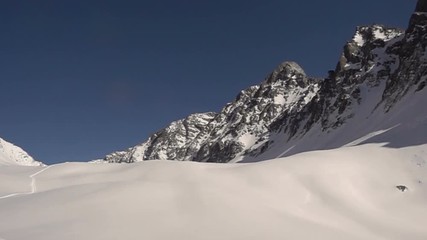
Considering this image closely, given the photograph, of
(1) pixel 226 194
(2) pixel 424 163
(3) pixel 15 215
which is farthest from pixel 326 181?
(3) pixel 15 215

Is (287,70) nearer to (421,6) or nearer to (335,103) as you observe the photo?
(335,103)

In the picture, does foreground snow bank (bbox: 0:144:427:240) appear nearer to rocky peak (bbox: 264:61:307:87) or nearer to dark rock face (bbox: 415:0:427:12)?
dark rock face (bbox: 415:0:427:12)

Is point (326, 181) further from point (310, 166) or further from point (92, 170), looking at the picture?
point (92, 170)

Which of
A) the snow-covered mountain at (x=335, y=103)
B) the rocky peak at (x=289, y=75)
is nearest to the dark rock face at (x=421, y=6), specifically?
the snow-covered mountain at (x=335, y=103)

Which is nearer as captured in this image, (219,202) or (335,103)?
(219,202)

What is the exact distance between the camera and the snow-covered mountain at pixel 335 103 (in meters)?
57.1

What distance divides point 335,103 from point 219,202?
74337mm

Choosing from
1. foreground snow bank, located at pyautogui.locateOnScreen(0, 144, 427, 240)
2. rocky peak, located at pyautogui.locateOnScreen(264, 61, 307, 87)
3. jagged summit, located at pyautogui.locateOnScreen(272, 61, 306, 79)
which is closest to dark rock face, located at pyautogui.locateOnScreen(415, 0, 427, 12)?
foreground snow bank, located at pyautogui.locateOnScreen(0, 144, 427, 240)

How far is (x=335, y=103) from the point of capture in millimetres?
84375

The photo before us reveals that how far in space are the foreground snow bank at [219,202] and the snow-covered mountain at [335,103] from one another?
59.5ft

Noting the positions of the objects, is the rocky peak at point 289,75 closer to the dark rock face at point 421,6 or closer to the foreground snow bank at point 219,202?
the dark rock face at point 421,6

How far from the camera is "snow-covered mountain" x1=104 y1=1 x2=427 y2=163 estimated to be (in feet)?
187

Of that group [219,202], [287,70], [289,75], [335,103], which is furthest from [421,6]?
[289,75]

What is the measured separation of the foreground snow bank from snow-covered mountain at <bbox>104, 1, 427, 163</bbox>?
59.5ft
